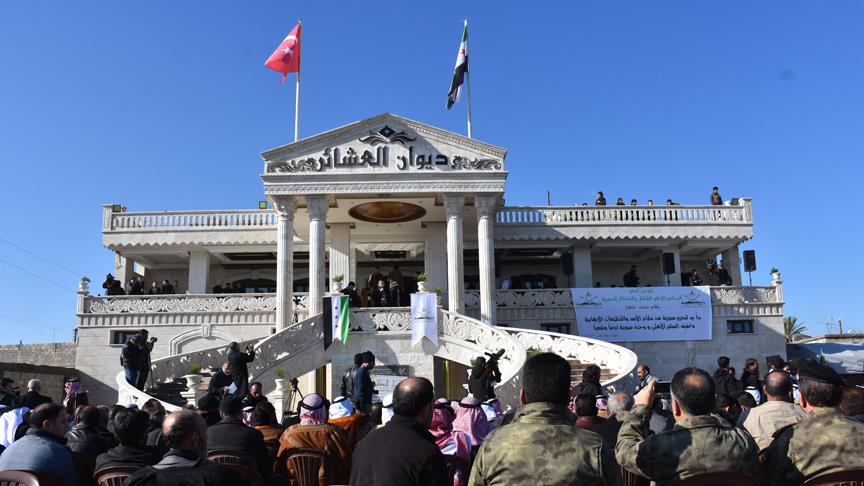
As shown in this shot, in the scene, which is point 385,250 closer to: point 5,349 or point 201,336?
point 201,336

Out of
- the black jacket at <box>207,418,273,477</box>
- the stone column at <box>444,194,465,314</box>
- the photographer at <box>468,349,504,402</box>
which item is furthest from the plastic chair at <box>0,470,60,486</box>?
the stone column at <box>444,194,465,314</box>

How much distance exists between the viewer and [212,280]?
108 ft

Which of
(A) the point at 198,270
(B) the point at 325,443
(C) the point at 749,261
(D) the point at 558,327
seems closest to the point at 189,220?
(A) the point at 198,270

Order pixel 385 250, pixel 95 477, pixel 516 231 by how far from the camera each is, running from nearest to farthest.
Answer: pixel 95 477 < pixel 516 231 < pixel 385 250

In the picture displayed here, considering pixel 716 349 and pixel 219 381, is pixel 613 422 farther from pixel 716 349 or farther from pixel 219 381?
pixel 716 349

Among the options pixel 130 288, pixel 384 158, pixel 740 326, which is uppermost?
pixel 384 158

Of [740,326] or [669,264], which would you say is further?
[669,264]

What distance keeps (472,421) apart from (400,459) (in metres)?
3.27

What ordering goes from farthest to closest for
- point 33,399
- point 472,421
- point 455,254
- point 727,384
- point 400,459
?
point 455,254 < point 727,384 < point 33,399 < point 472,421 < point 400,459

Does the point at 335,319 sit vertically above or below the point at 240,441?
above

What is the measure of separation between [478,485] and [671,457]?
3.39ft

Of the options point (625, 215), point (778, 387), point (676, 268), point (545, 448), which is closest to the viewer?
point (545, 448)

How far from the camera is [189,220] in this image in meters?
29.7

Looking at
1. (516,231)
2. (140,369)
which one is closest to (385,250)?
(516,231)
